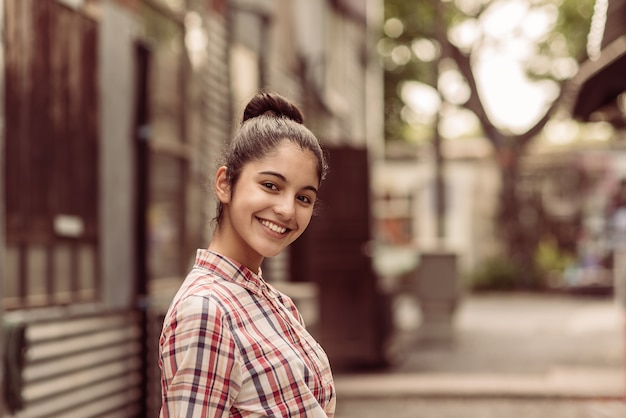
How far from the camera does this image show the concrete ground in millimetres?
9141

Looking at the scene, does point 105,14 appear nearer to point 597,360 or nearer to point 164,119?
point 164,119

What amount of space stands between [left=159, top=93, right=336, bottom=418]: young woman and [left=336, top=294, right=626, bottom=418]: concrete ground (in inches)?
254

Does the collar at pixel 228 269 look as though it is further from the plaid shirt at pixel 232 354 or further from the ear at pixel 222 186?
the ear at pixel 222 186

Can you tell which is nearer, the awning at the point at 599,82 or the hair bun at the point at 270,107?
the hair bun at the point at 270,107

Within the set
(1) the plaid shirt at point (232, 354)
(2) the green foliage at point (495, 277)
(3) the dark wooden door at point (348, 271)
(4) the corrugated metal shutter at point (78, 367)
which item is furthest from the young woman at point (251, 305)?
(2) the green foliage at point (495, 277)

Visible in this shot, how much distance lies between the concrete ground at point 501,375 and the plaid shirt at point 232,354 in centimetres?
651

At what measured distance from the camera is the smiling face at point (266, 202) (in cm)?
212

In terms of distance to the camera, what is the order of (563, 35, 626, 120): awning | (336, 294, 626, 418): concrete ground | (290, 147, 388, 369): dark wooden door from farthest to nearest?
1. (290, 147, 388, 369): dark wooden door
2. (336, 294, 626, 418): concrete ground
3. (563, 35, 626, 120): awning

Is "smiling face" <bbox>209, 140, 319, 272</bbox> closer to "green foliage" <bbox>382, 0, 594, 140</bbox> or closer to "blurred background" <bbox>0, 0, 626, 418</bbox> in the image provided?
"blurred background" <bbox>0, 0, 626, 418</bbox>

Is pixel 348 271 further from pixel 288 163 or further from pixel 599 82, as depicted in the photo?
pixel 288 163

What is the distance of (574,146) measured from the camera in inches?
1117

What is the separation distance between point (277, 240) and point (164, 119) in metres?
6.17

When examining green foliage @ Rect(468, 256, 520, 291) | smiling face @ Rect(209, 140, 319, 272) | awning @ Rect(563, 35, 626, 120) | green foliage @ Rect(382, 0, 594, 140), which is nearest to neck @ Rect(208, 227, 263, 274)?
smiling face @ Rect(209, 140, 319, 272)

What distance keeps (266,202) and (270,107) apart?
292 millimetres
